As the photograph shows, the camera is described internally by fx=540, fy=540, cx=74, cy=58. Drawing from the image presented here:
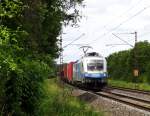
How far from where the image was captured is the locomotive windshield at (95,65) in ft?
148

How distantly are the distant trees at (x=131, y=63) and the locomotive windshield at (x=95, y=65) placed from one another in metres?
28.4

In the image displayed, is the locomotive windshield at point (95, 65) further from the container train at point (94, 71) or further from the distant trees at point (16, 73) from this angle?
the distant trees at point (16, 73)

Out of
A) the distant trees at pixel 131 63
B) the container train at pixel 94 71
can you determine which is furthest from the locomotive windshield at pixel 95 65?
the distant trees at pixel 131 63

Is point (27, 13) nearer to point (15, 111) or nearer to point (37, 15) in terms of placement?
point (37, 15)

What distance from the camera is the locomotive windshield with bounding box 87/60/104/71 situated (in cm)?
4516

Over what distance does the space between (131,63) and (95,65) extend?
127 ft

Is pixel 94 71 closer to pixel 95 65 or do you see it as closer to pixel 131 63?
pixel 95 65

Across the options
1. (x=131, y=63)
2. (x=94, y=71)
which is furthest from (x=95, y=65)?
(x=131, y=63)

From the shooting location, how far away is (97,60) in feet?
149

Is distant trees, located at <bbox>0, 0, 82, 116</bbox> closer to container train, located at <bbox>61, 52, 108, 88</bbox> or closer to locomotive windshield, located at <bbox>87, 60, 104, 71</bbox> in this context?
container train, located at <bbox>61, 52, 108, 88</bbox>

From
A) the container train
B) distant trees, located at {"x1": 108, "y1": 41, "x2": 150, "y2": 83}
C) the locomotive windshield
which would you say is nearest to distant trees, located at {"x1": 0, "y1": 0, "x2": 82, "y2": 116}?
the container train

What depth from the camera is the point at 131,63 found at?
273 ft

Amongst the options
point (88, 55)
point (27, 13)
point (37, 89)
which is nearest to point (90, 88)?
point (88, 55)

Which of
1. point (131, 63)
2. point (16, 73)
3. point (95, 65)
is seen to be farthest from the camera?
point (131, 63)
